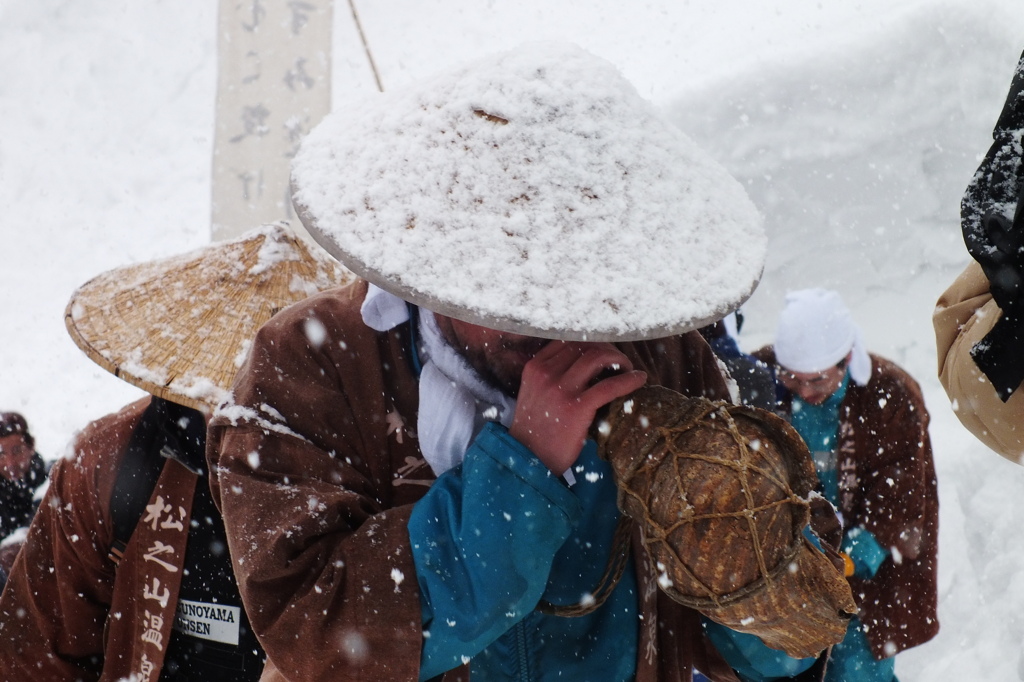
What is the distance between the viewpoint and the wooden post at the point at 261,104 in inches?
177

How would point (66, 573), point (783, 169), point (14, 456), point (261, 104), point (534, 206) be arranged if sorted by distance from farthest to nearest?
1. point (783, 169)
2. point (261, 104)
3. point (14, 456)
4. point (66, 573)
5. point (534, 206)

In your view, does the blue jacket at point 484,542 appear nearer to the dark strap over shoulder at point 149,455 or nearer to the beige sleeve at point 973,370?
the beige sleeve at point 973,370

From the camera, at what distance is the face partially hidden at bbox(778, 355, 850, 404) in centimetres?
277

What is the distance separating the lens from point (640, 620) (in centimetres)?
134

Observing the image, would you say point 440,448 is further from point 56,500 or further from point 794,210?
point 794,210

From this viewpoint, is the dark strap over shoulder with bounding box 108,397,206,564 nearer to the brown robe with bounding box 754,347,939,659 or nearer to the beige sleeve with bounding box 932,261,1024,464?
the beige sleeve with bounding box 932,261,1024,464

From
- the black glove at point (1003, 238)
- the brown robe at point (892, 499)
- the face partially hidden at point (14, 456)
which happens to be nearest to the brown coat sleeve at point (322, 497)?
the black glove at point (1003, 238)

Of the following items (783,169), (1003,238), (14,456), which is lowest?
(783,169)

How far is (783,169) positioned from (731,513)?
18.3 ft

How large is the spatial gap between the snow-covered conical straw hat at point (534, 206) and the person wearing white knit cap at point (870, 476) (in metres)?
1.82

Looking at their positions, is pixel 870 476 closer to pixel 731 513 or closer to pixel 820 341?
pixel 820 341

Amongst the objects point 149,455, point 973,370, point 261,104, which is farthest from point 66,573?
point 261,104

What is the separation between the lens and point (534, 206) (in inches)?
38.6

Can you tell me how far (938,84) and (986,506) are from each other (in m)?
3.25
